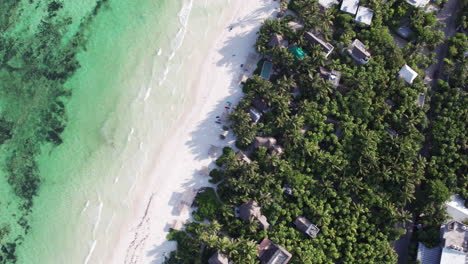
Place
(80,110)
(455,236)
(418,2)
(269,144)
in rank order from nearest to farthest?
(455,236) < (269,144) < (80,110) < (418,2)

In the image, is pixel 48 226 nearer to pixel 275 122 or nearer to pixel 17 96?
pixel 17 96

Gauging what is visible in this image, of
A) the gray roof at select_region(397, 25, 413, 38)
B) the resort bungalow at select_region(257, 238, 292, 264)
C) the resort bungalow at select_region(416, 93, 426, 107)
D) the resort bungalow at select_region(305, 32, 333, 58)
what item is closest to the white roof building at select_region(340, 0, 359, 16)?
the resort bungalow at select_region(305, 32, 333, 58)

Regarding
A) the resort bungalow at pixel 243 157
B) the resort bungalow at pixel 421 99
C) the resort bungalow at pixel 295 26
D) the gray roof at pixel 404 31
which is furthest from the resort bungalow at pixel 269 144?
the gray roof at pixel 404 31

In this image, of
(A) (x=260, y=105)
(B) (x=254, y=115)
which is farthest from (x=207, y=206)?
Answer: (A) (x=260, y=105)

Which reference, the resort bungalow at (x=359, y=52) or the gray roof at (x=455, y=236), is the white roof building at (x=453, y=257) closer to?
the gray roof at (x=455, y=236)

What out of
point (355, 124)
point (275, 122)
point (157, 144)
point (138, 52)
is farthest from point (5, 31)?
point (355, 124)

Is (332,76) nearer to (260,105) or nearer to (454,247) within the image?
(260,105)
